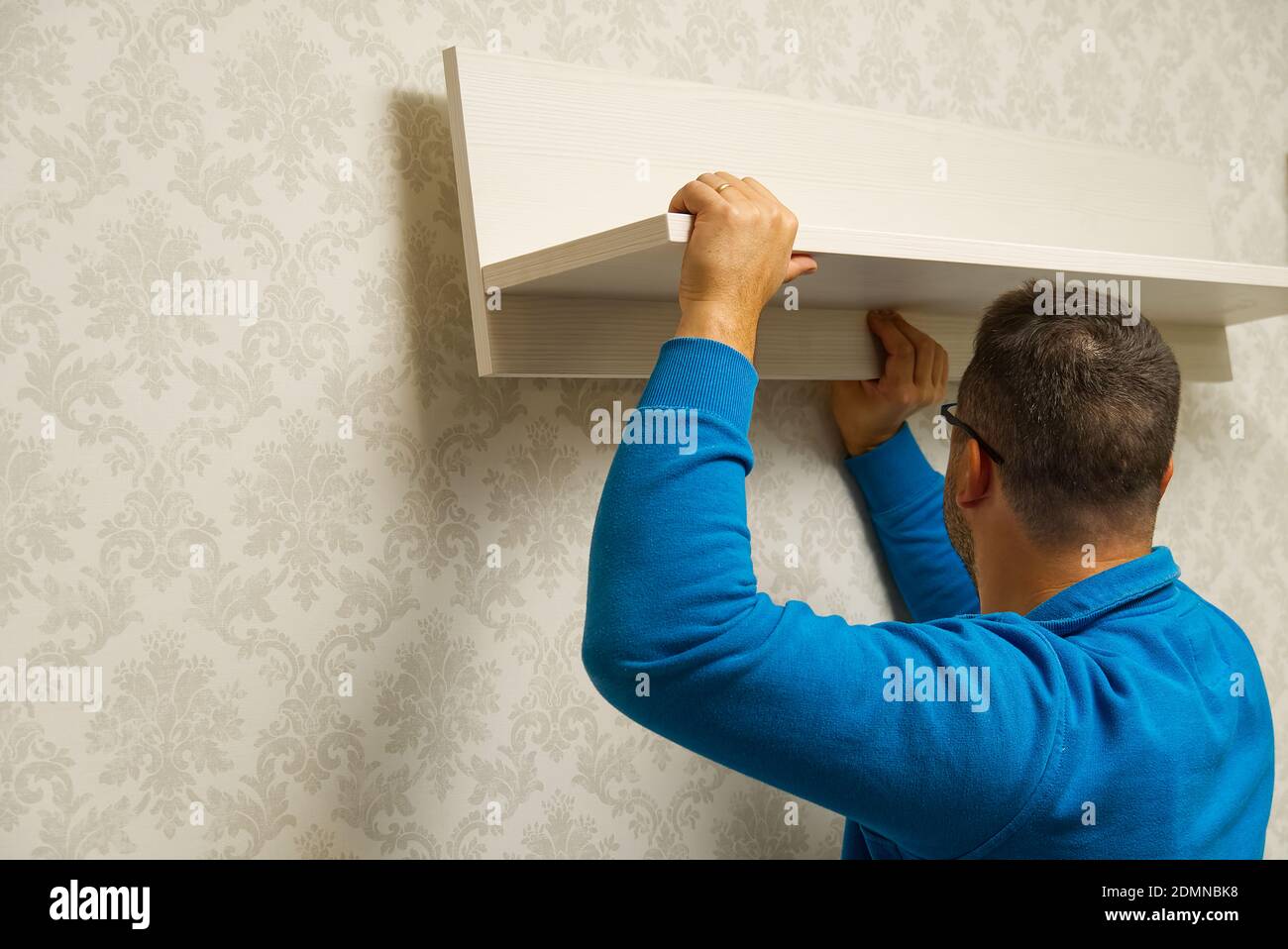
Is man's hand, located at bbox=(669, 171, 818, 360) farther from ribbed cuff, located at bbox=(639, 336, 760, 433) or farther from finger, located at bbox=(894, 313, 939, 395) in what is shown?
finger, located at bbox=(894, 313, 939, 395)

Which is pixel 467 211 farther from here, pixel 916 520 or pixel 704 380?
pixel 916 520

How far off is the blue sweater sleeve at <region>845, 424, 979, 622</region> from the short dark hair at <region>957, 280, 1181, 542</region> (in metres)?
0.26

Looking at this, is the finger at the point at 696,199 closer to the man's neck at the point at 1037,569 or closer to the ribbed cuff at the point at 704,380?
the ribbed cuff at the point at 704,380

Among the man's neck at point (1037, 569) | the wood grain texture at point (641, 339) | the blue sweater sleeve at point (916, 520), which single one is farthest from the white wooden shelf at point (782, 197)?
the man's neck at point (1037, 569)

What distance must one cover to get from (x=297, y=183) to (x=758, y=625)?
0.56 m

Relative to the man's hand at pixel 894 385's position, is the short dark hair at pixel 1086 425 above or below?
below

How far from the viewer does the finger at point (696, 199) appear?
0.80 m

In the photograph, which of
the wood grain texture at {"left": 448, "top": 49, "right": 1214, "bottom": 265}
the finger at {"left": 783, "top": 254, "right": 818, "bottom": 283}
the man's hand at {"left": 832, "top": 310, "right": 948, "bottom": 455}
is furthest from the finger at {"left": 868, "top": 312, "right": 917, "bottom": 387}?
the finger at {"left": 783, "top": 254, "right": 818, "bottom": 283}

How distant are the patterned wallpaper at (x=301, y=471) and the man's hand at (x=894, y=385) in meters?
0.07

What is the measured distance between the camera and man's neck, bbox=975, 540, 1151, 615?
0.90 metres

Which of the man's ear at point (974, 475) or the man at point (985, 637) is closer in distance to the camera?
the man at point (985, 637)

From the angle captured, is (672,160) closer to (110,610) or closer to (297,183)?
(297,183)
